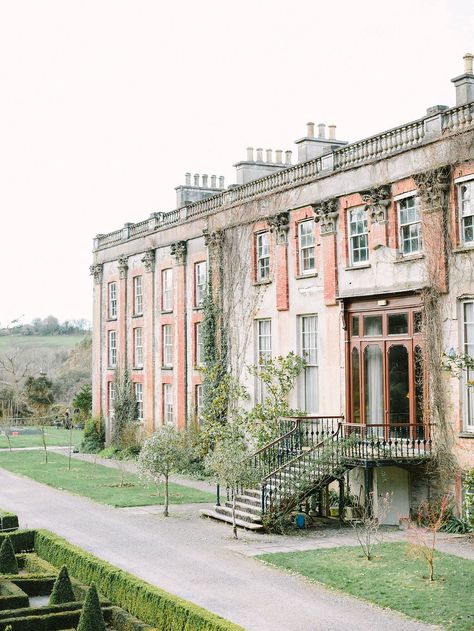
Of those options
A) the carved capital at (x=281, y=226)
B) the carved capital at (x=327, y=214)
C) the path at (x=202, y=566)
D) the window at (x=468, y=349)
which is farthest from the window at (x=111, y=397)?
the window at (x=468, y=349)

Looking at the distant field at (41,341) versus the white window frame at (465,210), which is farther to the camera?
the distant field at (41,341)

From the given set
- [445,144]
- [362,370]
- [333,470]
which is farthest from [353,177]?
[333,470]

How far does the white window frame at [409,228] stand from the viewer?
77.7 ft

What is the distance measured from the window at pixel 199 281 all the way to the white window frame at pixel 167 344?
303 centimetres

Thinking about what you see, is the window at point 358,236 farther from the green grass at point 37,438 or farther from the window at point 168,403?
the green grass at point 37,438

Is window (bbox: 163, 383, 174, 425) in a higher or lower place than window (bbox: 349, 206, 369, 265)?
lower

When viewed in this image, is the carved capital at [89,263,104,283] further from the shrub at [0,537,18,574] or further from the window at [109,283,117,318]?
the shrub at [0,537,18,574]

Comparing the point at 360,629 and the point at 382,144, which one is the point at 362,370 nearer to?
the point at 382,144

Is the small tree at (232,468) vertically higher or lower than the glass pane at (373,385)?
lower

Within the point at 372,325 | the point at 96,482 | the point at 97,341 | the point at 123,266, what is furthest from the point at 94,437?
the point at 372,325

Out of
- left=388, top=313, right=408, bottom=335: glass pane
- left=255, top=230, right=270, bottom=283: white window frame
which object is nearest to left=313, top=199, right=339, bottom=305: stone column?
left=388, top=313, right=408, bottom=335: glass pane

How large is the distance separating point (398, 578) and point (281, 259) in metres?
15.2

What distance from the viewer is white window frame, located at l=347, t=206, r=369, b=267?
2573 cm

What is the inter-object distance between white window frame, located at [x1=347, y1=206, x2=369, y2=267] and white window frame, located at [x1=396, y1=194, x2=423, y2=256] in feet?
4.92
